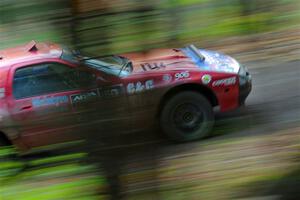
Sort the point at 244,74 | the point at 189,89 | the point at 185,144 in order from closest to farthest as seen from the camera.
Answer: the point at 185,144 → the point at 244,74 → the point at 189,89

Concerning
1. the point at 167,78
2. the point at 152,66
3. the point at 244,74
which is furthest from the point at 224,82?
the point at 152,66

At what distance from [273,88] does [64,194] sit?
0.85 metres

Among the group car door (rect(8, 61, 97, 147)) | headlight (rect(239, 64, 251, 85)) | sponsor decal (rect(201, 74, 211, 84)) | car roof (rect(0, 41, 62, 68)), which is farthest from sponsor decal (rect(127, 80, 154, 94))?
sponsor decal (rect(201, 74, 211, 84))

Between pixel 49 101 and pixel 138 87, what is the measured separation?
12.2 inches

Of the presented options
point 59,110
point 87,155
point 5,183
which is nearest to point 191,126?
point 87,155

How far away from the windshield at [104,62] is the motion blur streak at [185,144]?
1.0 inches

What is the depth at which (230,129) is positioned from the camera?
70.9 inches

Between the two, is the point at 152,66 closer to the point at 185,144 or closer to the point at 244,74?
the point at 185,144

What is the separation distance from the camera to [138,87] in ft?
5.05

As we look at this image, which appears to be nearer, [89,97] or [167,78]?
[89,97]

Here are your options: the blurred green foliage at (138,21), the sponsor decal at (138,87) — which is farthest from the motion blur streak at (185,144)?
the sponsor decal at (138,87)

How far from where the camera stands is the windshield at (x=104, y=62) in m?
1.47

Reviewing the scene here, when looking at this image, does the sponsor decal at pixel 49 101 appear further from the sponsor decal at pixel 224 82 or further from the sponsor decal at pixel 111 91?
the sponsor decal at pixel 224 82

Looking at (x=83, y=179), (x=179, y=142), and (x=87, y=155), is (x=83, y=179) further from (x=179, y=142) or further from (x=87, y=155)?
(x=179, y=142)
